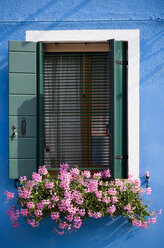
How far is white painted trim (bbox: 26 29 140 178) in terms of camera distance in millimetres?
3881

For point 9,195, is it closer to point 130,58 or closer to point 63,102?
point 63,102

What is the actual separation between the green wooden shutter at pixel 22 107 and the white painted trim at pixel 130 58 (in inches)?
10.1

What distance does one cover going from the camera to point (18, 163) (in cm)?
374

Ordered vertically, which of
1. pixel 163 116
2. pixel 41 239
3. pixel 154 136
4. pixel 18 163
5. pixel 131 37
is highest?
pixel 131 37

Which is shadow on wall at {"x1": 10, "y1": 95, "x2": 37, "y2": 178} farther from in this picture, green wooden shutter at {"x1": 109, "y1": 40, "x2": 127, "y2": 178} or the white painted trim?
green wooden shutter at {"x1": 109, "y1": 40, "x2": 127, "y2": 178}

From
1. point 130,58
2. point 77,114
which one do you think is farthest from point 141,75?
point 77,114

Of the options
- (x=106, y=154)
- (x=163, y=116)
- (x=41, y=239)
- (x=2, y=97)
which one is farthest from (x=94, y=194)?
(x=2, y=97)

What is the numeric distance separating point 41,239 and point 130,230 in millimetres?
1051

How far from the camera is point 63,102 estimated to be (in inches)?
156

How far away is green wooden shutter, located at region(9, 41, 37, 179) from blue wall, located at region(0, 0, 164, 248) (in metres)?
0.20

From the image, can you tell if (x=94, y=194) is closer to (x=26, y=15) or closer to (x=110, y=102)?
(x=110, y=102)

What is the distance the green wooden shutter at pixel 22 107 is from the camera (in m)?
3.74

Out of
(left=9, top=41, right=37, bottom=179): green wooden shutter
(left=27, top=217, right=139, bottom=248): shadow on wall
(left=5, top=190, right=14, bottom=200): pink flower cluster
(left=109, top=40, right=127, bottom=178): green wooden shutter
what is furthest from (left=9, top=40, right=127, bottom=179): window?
(left=27, top=217, right=139, bottom=248): shadow on wall

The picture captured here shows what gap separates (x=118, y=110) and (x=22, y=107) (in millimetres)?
1086
